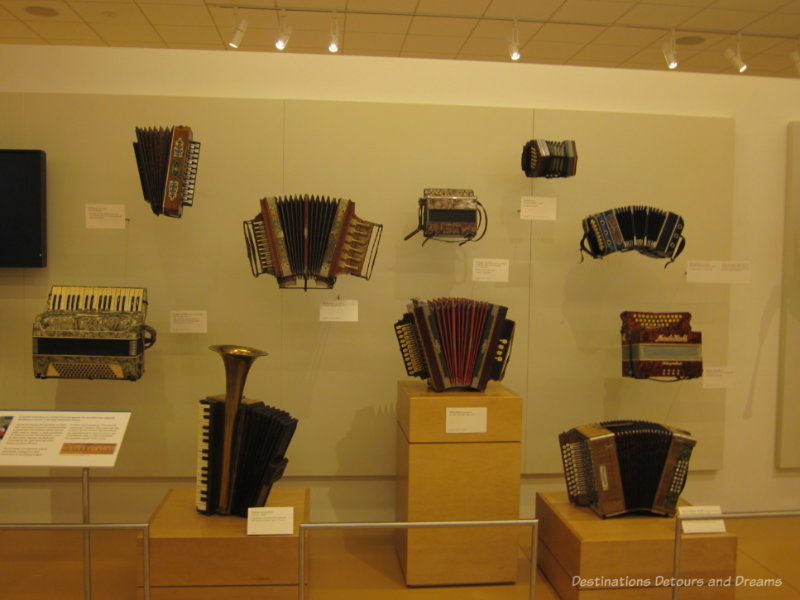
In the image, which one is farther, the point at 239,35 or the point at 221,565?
the point at 239,35

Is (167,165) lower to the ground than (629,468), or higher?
higher

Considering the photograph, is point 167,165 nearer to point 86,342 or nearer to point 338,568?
point 86,342

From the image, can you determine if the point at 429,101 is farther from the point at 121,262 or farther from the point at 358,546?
the point at 358,546

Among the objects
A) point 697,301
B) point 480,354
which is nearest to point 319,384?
point 480,354

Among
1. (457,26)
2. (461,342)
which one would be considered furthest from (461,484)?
(457,26)

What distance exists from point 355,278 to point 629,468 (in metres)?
1.66

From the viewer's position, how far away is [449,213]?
→ 293 cm

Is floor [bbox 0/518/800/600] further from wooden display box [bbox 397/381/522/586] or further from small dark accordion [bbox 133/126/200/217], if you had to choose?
small dark accordion [bbox 133/126/200/217]

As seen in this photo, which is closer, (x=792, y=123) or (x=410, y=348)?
(x=410, y=348)

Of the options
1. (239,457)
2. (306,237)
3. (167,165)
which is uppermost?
(167,165)

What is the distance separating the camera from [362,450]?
3.21 meters

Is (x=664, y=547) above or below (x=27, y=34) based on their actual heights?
below

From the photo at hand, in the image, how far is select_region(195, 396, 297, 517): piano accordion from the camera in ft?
8.11

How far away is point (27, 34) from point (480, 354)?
611cm
